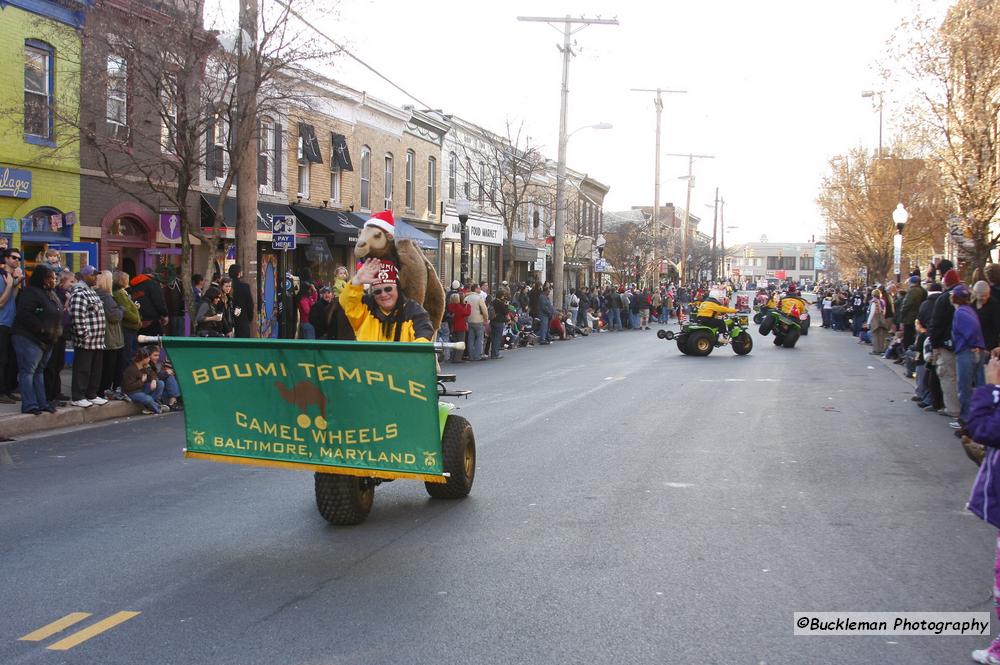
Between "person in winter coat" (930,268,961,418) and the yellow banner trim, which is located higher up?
"person in winter coat" (930,268,961,418)

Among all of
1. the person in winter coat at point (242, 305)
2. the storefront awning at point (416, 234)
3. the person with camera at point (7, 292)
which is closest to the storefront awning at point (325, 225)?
the storefront awning at point (416, 234)

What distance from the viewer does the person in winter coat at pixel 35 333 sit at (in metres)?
11.5

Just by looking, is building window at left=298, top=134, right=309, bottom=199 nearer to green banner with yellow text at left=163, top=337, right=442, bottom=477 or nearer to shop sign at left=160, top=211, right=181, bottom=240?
shop sign at left=160, top=211, right=181, bottom=240

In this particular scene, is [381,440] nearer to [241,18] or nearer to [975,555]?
[975,555]

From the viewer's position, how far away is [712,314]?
938 inches

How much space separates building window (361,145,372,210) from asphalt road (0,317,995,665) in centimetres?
2085

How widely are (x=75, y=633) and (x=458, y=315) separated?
17766mm

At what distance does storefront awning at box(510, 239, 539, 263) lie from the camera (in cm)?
4630

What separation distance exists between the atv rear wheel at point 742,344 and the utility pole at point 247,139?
12.8 metres

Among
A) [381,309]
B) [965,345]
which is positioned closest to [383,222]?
[381,309]

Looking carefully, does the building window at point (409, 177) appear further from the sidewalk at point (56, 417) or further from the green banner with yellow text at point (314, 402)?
the green banner with yellow text at point (314, 402)

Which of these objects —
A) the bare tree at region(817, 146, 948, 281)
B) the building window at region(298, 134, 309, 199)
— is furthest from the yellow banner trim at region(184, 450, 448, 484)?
the bare tree at region(817, 146, 948, 281)

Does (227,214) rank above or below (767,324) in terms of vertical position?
above

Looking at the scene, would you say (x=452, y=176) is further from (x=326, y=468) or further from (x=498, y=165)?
(x=326, y=468)
